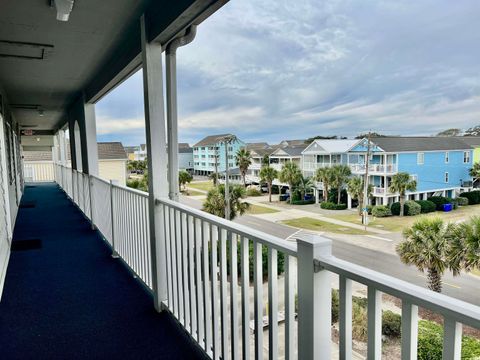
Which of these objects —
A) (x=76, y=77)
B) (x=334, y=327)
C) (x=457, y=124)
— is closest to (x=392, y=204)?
(x=457, y=124)

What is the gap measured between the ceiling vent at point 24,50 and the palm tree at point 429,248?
395 centimetres

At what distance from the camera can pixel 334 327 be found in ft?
4.37

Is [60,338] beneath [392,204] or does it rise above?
beneath

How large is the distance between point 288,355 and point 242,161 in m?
1.43

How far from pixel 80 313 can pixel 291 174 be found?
202 cm

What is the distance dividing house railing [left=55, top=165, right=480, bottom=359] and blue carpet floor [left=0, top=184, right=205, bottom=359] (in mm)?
193

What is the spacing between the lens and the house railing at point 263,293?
0.87m

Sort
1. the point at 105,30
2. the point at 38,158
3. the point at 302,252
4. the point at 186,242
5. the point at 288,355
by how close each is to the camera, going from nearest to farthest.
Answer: the point at 302,252 → the point at 288,355 → the point at 186,242 → the point at 105,30 → the point at 38,158

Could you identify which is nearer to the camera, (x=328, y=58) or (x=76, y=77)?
(x=328, y=58)

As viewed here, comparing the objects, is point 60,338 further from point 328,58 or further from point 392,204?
point 328,58

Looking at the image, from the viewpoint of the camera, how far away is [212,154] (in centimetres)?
270

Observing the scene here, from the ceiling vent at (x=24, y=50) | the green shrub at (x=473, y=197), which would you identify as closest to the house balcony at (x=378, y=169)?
the green shrub at (x=473, y=197)

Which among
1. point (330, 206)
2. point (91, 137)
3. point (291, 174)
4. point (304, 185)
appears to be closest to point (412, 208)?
point (330, 206)

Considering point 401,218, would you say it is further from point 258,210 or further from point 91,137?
point 91,137
